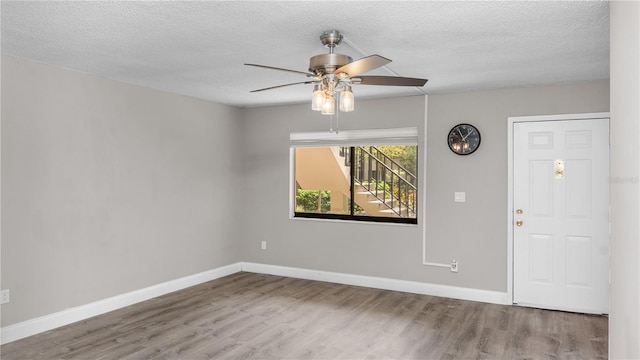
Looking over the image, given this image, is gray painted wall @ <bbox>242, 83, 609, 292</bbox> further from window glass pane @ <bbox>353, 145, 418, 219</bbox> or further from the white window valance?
window glass pane @ <bbox>353, 145, 418, 219</bbox>

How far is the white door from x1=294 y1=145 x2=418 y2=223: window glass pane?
1215 mm

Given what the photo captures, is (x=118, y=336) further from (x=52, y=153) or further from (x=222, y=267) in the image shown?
(x=222, y=267)

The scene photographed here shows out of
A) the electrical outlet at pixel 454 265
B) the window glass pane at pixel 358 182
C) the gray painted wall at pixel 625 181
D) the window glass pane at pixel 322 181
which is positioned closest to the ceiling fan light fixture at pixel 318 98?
the gray painted wall at pixel 625 181

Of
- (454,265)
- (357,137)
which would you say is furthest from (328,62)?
(454,265)

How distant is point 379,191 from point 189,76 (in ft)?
9.41

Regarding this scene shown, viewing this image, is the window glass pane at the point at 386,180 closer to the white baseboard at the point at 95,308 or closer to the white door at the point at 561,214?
the white door at the point at 561,214

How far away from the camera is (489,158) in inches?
179

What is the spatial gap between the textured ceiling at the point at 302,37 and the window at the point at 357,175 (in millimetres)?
1277

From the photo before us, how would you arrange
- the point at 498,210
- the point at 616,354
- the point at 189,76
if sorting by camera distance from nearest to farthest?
1. the point at 616,354
2. the point at 189,76
3. the point at 498,210

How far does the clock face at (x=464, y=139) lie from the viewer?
457cm

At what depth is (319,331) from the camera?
12.0 ft

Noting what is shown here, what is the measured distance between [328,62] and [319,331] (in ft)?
7.53

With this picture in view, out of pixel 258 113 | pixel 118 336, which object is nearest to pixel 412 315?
pixel 118 336

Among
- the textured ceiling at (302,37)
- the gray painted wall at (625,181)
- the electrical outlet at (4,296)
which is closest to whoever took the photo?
the gray painted wall at (625,181)
